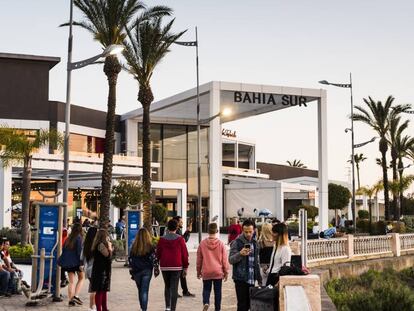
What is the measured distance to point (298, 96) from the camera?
152 ft

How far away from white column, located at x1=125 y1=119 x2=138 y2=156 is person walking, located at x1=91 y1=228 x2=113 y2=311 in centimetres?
4401

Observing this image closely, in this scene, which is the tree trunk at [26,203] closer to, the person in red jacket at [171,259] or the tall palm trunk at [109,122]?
the tall palm trunk at [109,122]

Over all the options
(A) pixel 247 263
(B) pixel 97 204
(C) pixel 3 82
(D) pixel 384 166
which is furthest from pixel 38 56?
(A) pixel 247 263

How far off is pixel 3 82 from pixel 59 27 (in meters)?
24.2

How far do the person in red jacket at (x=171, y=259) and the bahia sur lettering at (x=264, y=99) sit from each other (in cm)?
3411

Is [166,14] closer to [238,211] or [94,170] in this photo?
[94,170]

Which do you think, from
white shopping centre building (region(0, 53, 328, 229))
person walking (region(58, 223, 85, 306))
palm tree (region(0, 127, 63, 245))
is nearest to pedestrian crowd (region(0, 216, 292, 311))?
person walking (region(58, 223, 85, 306))

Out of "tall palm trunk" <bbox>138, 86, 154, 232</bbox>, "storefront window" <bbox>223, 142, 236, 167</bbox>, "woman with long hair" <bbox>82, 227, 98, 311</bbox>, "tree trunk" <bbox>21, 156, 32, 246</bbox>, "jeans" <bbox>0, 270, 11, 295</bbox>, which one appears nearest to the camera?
"woman with long hair" <bbox>82, 227, 98, 311</bbox>

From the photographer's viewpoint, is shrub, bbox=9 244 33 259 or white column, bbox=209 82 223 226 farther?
white column, bbox=209 82 223 226

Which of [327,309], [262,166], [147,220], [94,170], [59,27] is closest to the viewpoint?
[327,309]

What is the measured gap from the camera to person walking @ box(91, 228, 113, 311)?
11.0m

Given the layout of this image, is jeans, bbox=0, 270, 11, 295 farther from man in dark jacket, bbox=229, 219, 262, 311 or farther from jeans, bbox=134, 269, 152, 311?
man in dark jacket, bbox=229, 219, 262, 311

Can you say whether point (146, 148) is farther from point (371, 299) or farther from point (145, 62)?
point (371, 299)

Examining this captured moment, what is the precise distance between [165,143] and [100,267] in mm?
45781
